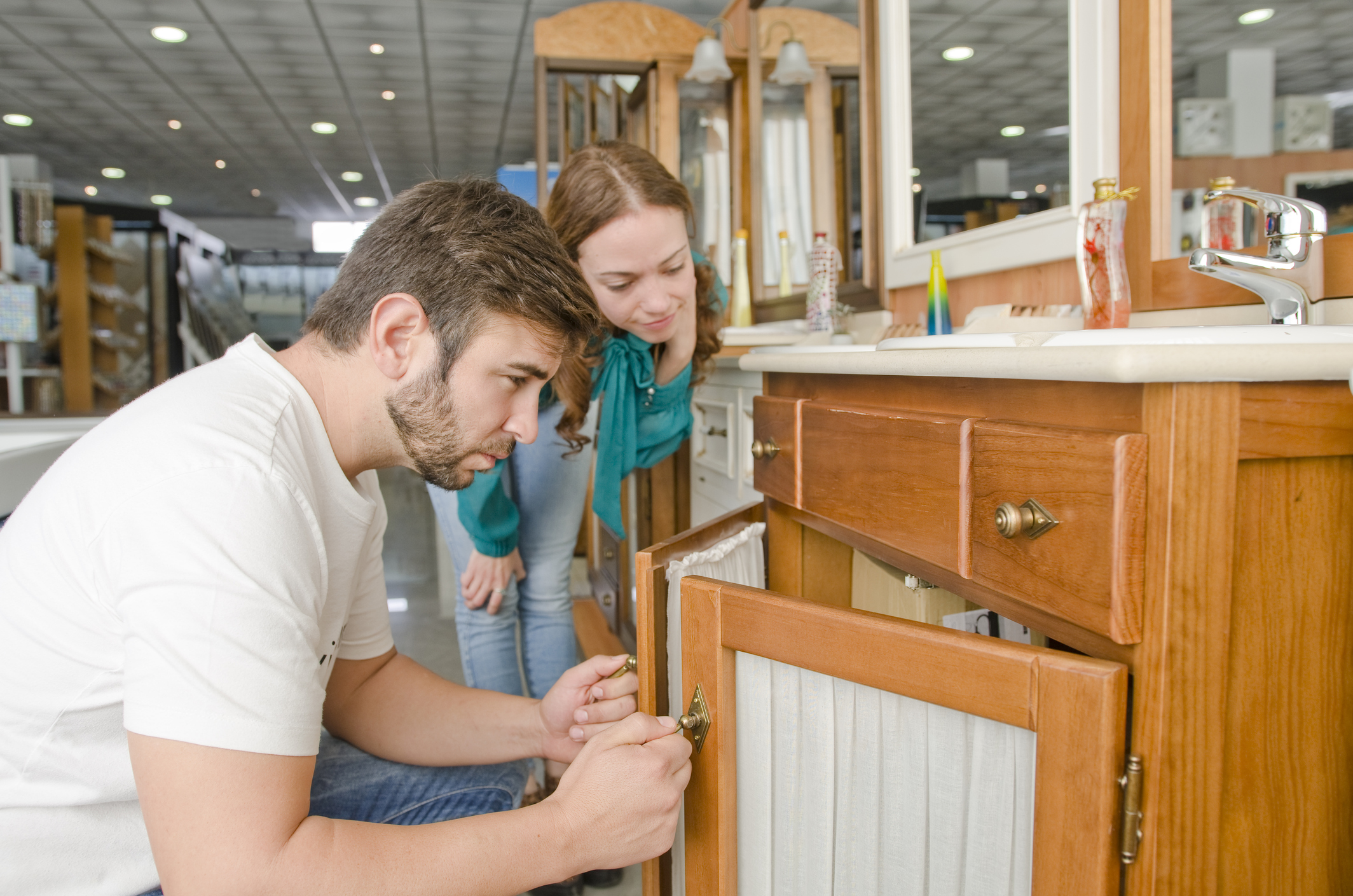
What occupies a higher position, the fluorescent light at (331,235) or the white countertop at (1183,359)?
the fluorescent light at (331,235)

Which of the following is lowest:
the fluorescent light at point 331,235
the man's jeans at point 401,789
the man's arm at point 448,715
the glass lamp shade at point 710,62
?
the man's jeans at point 401,789

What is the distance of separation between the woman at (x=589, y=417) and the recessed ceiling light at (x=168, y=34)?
4832 mm

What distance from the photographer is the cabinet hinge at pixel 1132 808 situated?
1.83ft

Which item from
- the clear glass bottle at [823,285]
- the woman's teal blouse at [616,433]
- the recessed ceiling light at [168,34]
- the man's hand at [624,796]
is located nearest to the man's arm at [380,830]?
the man's hand at [624,796]

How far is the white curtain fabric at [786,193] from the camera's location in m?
2.40

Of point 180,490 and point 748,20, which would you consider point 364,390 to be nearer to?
point 180,490

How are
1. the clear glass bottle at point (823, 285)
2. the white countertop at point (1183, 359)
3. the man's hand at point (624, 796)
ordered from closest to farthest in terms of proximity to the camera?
the white countertop at point (1183, 359) → the man's hand at point (624, 796) → the clear glass bottle at point (823, 285)

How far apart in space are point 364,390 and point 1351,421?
32.7 inches

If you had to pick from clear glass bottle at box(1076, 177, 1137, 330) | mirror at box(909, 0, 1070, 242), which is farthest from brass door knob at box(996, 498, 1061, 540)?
mirror at box(909, 0, 1070, 242)

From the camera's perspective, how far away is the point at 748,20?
2596 mm

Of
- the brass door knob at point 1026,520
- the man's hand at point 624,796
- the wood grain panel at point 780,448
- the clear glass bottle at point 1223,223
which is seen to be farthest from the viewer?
the wood grain panel at point 780,448

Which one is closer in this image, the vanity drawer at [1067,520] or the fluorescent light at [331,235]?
the vanity drawer at [1067,520]

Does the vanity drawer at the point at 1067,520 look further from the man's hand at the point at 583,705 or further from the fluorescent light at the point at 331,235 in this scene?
the fluorescent light at the point at 331,235

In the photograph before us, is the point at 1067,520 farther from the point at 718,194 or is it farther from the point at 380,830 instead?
the point at 718,194
